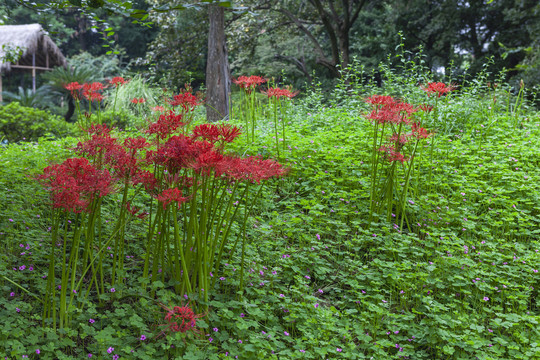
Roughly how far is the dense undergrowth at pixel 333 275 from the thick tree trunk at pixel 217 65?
3.49 m

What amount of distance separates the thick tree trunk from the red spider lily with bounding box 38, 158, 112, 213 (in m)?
5.98

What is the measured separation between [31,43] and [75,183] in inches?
755

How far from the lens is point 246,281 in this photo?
9.34 feet

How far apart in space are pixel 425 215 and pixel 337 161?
1.19 m

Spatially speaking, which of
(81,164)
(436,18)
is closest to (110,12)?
(81,164)

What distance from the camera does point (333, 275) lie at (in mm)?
3264

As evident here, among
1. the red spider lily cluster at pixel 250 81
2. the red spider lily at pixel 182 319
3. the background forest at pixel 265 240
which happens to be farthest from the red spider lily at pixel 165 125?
the red spider lily cluster at pixel 250 81

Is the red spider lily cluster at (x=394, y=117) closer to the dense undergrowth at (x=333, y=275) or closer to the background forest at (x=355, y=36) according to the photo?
the dense undergrowth at (x=333, y=275)

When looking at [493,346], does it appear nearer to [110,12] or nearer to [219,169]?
[219,169]

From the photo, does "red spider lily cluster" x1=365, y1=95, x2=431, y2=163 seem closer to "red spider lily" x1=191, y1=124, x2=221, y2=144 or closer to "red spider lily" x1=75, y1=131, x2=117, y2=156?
"red spider lily" x1=191, y1=124, x2=221, y2=144

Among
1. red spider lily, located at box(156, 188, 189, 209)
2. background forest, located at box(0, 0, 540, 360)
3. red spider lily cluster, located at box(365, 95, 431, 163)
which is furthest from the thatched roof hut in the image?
red spider lily, located at box(156, 188, 189, 209)

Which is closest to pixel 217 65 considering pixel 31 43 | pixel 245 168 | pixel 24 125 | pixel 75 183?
pixel 24 125

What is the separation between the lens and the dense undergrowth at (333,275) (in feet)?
7.59

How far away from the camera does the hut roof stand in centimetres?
1728
